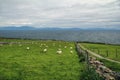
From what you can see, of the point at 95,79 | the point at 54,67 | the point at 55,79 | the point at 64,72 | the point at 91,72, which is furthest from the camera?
the point at 54,67

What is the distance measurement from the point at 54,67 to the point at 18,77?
307 inches

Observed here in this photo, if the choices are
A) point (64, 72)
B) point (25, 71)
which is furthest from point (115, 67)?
point (25, 71)

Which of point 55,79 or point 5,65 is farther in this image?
point 5,65

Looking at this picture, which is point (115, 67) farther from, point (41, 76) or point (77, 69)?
point (41, 76)

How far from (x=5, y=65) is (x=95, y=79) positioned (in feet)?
56.8

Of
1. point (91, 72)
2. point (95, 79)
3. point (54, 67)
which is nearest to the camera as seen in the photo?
point (95, 79)

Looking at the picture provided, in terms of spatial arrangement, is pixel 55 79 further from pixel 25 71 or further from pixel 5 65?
pixel 5 65

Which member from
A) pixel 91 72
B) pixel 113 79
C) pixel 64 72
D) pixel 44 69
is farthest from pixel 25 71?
pixel 113 79

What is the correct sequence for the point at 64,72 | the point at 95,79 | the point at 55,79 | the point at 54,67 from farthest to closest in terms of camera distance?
the point at 54,67 < the point at 64,72 < the point at 55,79 < the point at 95,79

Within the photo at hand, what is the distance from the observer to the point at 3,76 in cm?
2792

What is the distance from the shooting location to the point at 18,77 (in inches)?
1072

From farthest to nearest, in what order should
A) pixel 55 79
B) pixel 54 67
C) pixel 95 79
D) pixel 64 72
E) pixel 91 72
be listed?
1. pixel 54 67
2. pixel 64 72
3. pixel 55 79
4. pixel 91 72
5. pixel 95 79

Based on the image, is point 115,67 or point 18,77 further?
point 115,67

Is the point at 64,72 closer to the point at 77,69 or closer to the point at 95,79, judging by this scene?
the point at 77,69
